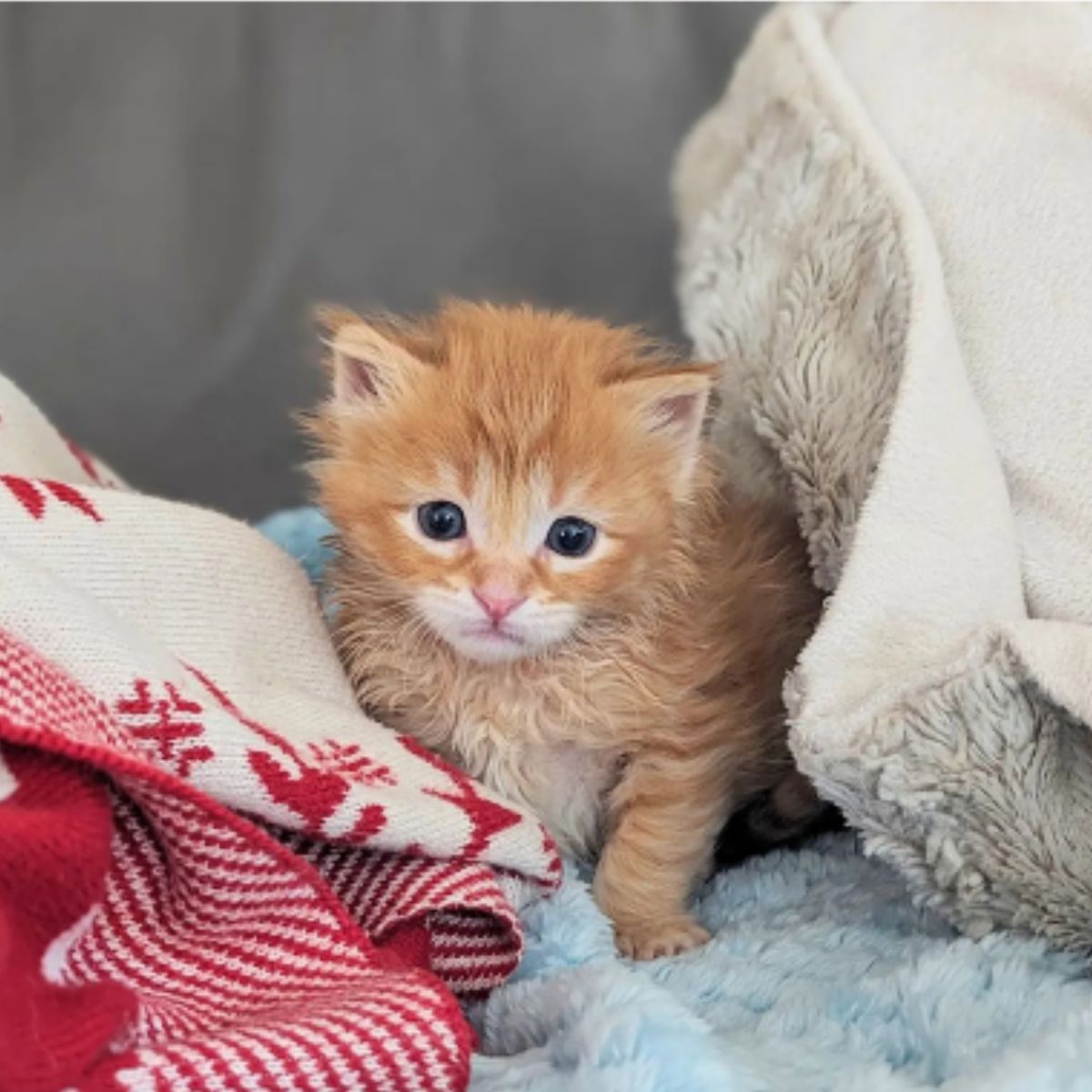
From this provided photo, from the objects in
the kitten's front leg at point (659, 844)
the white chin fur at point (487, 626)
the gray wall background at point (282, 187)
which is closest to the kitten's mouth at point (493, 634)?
the white chin fur at point (487, 626)

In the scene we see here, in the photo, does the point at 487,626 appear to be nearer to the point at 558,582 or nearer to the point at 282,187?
the point at 558,582

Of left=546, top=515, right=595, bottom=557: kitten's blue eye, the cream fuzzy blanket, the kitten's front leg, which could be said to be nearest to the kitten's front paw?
the kitten's front leg

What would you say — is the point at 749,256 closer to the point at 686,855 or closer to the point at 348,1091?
the point at 686,855

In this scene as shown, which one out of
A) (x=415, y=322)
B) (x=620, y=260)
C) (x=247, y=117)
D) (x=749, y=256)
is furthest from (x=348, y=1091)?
(x=247, y=117)

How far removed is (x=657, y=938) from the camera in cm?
107

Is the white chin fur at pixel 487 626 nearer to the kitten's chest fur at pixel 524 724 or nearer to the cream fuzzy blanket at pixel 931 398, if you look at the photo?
the kitten's chest fur at pixel 524 724

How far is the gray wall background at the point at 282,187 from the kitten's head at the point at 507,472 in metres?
0.57

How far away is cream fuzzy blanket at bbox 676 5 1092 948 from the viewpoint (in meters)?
0.99

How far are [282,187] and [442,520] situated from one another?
0.76 meters

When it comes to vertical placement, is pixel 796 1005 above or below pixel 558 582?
below

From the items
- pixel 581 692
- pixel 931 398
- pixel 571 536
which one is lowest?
pixel 581 692

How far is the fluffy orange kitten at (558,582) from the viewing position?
1.07 m

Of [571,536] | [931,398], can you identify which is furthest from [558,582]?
[931,398]

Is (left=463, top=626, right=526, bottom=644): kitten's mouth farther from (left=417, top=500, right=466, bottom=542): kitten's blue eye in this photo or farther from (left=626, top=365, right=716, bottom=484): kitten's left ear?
(left=626, top=365, right=716, bottom=484): kitten's left ear
